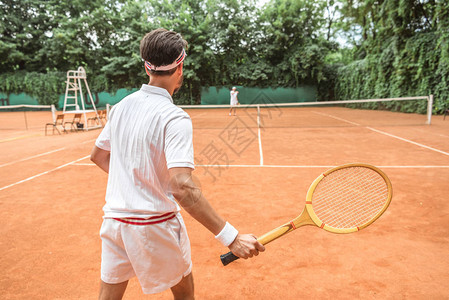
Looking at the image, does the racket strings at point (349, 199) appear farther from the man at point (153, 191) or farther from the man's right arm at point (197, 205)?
the man at point (153, 191)

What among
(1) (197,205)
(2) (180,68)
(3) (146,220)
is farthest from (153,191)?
(2) (180,68)

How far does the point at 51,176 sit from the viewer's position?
530 cm

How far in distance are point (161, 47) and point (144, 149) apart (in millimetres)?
439

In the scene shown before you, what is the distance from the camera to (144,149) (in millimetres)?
1257

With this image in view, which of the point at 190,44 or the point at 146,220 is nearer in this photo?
the point at 146,220

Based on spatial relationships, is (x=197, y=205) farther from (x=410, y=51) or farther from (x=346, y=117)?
(x=410, y=51)

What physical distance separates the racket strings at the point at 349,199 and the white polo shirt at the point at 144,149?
154cm

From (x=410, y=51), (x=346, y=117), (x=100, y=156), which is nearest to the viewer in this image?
(x=100, y=156)

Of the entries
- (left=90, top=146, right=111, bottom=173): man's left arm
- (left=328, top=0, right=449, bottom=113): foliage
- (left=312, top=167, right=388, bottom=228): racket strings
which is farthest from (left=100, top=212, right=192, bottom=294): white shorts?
(left=328, top=0, right=449, bottom=113): foliage

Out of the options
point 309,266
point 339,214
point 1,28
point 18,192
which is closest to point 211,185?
point 339,214

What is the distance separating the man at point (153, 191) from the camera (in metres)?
1.21

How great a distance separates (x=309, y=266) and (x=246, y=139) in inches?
268

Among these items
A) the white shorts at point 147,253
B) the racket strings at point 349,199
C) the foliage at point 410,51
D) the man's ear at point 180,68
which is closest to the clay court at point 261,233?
the racket strings at point 349,199

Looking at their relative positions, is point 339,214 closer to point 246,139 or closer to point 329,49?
point 246,139
